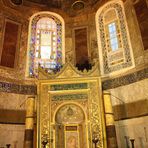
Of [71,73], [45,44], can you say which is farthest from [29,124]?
[45,44]

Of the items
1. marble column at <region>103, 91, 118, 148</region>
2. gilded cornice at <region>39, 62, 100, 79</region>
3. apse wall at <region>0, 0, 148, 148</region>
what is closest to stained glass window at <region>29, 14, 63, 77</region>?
apse wall at <region>0, 0, 148, 148</region>

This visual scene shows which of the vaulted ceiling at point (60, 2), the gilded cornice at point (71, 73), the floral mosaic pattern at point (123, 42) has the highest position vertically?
the vaulted ceiling at point (60, 2)

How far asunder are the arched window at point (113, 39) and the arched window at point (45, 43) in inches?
71.6

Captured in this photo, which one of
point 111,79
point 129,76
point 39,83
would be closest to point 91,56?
point 111,79

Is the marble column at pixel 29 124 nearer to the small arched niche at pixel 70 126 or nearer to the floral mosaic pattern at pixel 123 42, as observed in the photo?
the small arched niche at pixel 70 126

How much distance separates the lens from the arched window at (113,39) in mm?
8000

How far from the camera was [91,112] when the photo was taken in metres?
6.93

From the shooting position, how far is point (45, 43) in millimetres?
9484

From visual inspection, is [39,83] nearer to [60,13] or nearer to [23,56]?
[23,56]

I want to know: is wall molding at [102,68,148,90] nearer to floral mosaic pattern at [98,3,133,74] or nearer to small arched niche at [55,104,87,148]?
floral mosaic pattern at [98,3,133,74]

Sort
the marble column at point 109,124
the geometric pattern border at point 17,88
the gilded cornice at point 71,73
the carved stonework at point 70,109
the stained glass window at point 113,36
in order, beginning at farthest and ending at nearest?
the stained glass window at point 113,36
the geometric pattern border at point 17,88
the gilded cornice at point 71,73
the carved stonework at point 70,109
the marble column at point 109,124

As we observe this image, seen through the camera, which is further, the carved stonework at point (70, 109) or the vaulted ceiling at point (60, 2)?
the vaulted ceiling at point (60, 2)

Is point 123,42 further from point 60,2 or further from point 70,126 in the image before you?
point 60,2

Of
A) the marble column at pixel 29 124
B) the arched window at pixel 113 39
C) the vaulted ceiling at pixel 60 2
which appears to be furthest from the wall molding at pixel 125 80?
the vaulted ceiling at pixel 60 2
